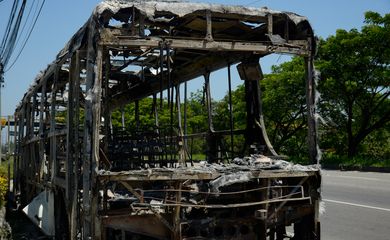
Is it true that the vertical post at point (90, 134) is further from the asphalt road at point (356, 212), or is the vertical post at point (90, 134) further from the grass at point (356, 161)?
the grass at point (356, 161)

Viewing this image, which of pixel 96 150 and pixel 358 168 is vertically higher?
pixel 96 150

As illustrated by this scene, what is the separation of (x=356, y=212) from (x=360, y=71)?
652 inches

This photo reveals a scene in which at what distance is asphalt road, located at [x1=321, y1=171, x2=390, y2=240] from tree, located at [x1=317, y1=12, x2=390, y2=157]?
9.54 meters

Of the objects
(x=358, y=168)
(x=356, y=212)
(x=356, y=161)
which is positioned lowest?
(x=356, y=212)

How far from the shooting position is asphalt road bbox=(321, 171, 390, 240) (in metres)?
8.30

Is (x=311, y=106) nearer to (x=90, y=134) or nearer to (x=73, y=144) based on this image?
(x=90, y=134)

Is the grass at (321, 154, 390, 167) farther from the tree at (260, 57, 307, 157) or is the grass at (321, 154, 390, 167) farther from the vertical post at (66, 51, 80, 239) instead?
the vertical post at (66, 51, 80, 239)

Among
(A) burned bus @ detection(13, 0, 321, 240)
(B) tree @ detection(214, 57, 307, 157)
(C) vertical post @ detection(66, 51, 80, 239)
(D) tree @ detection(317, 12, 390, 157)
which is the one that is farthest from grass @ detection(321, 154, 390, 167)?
(C) vertical post @ detection(66, 51, 80, 239)

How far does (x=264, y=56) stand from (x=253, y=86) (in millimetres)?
649

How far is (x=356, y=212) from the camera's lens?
10.3m

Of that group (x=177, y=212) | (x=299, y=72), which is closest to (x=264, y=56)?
(x=177, y=212)

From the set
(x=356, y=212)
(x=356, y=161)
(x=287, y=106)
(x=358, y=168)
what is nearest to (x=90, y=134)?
(x=356, y=212)

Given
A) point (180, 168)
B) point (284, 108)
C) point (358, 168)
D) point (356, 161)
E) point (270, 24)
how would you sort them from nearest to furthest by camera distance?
point (180, 168)
point (270, 24)
point (358, 168)
point (356, 161)
point (284, 108)

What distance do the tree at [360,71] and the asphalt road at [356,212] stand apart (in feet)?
31.3
